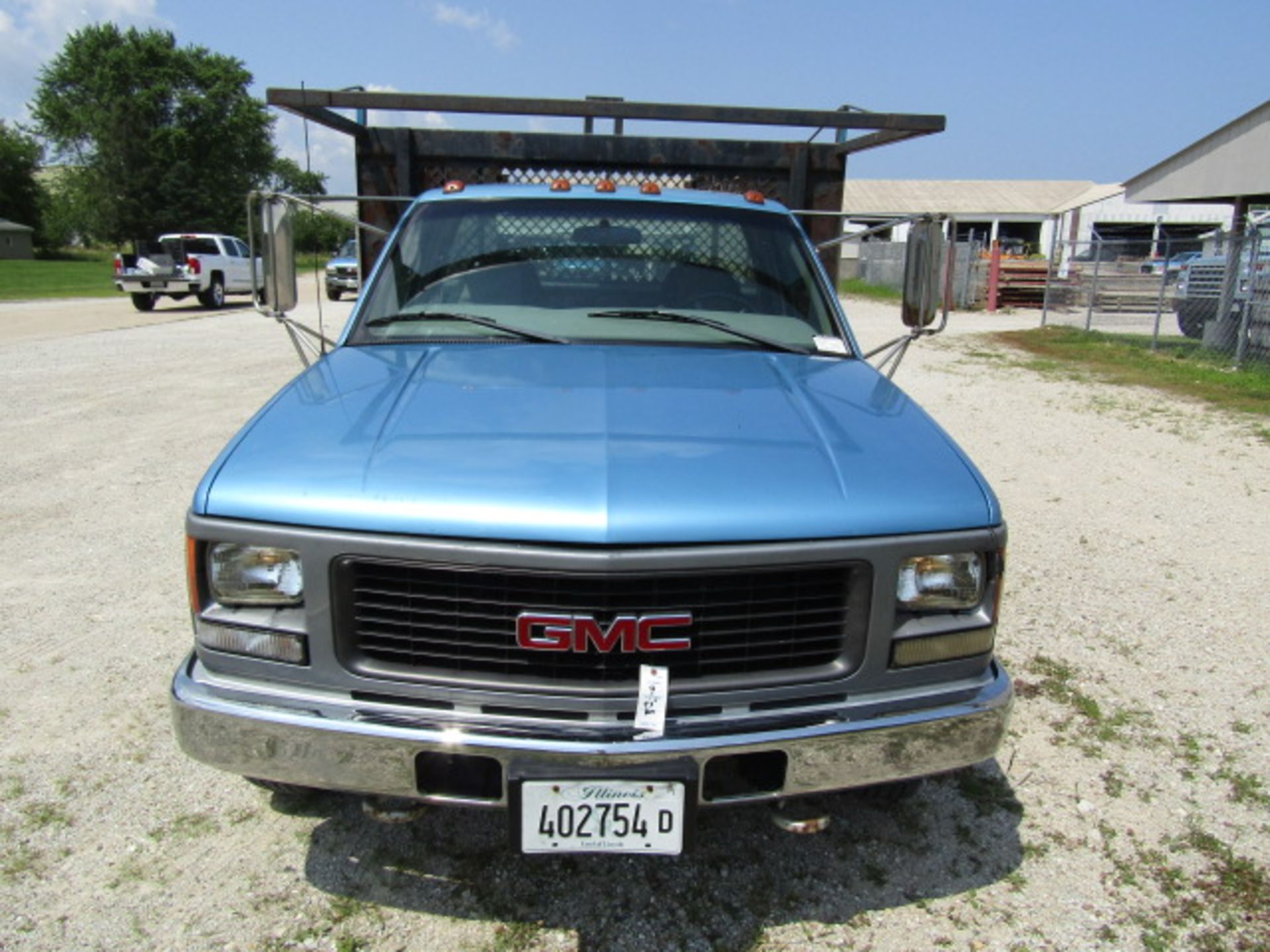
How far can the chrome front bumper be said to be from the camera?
6.59 ft

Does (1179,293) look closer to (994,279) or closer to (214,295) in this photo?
(994,279)

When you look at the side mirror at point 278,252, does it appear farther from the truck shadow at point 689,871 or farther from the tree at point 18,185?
the tree at point 18,185

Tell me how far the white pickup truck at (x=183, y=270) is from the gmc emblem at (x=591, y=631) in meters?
23.1

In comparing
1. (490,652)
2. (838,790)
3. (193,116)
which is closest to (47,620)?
(490,652)

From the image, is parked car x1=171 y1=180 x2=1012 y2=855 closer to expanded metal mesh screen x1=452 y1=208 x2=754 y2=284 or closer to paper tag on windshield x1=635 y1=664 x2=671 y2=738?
paper tag on windshield x1=635 y1=664 x2=671 y2=738

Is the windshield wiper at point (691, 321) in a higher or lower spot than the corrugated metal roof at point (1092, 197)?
lower

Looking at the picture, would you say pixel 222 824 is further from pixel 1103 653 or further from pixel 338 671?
pixel 1103 653

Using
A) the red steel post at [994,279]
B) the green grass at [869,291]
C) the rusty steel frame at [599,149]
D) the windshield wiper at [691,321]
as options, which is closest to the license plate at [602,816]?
the windshield wiper at [691,321]

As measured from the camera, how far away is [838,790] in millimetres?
2174

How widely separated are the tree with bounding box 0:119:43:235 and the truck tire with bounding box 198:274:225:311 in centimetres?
5370

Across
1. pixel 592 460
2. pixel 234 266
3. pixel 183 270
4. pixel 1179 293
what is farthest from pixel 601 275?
pixel 234 266

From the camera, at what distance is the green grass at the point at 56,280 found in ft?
91.8

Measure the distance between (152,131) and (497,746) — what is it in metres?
71.3

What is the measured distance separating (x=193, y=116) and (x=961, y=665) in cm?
7450
